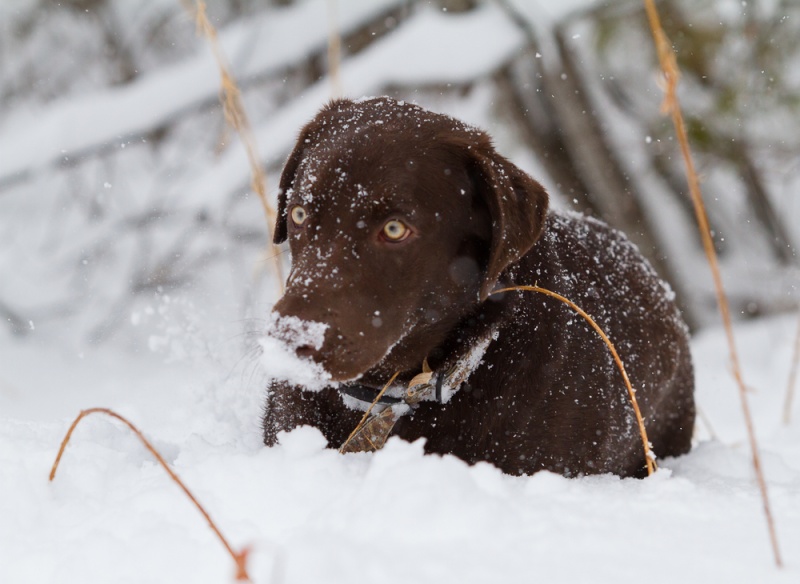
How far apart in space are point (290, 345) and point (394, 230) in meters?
0.48

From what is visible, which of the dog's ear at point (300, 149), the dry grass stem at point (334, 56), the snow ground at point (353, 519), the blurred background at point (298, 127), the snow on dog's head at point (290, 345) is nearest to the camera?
the snow ground at point (353, 519)

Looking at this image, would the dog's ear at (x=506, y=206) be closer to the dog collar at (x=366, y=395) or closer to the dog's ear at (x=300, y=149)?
the dog collar at (x=366, y=395)

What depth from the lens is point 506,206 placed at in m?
2.29

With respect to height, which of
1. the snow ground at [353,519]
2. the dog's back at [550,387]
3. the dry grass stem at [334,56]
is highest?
the dry grass stem at [334,56]

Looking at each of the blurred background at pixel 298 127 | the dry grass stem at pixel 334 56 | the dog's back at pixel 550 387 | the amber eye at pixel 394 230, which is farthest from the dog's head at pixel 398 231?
the blurred background at pixel 298 127

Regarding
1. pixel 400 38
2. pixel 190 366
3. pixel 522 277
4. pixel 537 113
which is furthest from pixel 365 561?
pixel 537 113

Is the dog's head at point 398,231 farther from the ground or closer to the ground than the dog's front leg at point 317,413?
farther from the ground

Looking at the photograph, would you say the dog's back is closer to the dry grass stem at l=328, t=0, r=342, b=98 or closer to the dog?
the dog

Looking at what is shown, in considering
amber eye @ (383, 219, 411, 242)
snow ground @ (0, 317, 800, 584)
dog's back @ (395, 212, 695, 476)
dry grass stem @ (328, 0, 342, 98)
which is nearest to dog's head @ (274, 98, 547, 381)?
amber eye @ (383, 219, 411, 242)

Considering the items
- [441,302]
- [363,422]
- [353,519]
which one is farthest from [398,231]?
[353,519]

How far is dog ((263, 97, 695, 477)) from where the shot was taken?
221 centimetres

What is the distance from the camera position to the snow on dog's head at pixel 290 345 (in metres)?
1.97

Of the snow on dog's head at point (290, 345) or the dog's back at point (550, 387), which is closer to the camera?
the snow on dog's head at point (290, 345)

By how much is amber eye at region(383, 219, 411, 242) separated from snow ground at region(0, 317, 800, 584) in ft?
1.95
